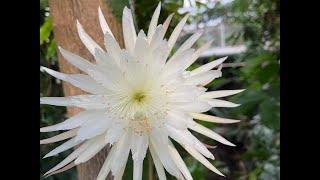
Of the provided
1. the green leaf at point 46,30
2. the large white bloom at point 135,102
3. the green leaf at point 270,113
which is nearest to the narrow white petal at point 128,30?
the large white bloom at point 135,102

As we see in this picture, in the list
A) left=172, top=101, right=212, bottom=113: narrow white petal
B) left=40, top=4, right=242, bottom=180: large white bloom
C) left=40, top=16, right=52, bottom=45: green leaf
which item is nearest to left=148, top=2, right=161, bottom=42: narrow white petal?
left=40, top=4, right=242, bottom=180: large white bloom

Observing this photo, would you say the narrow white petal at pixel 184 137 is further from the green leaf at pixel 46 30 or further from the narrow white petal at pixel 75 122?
the green leaf at pixel 46 30

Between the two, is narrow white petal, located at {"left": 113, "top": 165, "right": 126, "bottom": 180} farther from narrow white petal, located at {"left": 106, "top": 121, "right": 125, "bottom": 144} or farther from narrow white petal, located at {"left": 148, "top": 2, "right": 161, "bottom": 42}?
narrow white petal, located at {"left": 148, "top": 2, "right": 161, "bottom": 42}

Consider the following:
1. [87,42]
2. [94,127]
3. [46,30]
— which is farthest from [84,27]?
[46,30]

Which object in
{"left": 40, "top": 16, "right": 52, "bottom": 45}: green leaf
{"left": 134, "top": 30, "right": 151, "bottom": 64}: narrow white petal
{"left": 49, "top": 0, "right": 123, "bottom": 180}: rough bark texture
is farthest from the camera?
{"left": 40, "top": 16, "right": 52, "bottom": 45}: green leaf

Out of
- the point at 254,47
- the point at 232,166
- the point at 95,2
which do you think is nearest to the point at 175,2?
the point at 95,2

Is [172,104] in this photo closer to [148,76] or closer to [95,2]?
[148,76]
